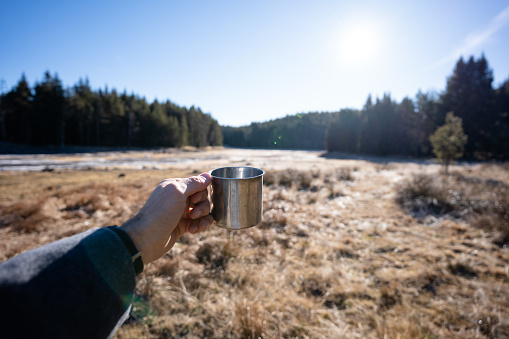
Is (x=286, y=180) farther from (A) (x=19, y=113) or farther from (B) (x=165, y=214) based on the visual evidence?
(A) (x=19, y=113)

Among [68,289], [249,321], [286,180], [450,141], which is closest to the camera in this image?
[68,289]

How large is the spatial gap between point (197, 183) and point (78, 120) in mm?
61115

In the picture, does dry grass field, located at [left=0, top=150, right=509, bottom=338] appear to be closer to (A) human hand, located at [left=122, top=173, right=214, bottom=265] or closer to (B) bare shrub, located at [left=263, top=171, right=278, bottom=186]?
(A) human hand, located at [left=122, top=173, right=214, bottom=265]

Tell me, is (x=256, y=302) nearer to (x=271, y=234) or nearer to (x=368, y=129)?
(x=271, y=234)

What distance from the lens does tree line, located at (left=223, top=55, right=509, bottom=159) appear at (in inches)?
1480

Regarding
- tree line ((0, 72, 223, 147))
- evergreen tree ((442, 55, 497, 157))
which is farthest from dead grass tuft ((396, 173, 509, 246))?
tree line ((0, 72, 223, 147))

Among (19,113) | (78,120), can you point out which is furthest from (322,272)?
(19,113)

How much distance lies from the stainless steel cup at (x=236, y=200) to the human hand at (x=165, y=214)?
13 centimetres

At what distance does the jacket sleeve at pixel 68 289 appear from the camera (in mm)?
740

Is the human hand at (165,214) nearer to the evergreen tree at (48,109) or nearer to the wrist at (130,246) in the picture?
the wrist at (130,246)

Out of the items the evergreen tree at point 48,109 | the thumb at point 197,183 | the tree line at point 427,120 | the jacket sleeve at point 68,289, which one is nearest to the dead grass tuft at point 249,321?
the thumb at point 197,183

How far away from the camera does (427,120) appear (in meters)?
44.3

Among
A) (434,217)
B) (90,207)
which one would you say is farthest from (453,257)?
(90,207)

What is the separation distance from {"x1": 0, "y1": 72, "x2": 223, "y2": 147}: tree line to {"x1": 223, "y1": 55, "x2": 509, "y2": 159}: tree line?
30367mm
